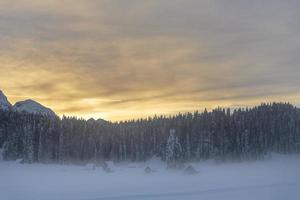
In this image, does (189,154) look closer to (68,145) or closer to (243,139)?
(243,139)

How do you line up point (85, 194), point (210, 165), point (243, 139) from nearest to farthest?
point (85, 194) < point (210, 165) < point (243, 139)

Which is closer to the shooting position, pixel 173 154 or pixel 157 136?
pixel 173 154

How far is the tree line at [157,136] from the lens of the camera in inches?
5226

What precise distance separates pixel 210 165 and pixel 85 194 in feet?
226

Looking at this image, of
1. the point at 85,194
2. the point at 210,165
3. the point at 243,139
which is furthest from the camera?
the point at 243,139

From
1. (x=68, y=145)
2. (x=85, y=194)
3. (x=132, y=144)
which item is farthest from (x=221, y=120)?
(x=85, y=194)

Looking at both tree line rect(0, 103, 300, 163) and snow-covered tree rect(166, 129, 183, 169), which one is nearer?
snow-covered tree rect(166, 129, 183, 169)

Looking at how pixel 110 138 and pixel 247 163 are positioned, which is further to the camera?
pixel 110 138

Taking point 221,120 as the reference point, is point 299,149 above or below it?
below

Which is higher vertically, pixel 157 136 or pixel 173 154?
pixel 157 136

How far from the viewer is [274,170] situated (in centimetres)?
11269

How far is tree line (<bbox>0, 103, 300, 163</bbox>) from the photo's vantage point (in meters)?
133

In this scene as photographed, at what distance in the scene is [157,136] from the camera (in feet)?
465

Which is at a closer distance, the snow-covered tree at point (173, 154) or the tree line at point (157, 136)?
the snow-covered tree at point (173, 154)
